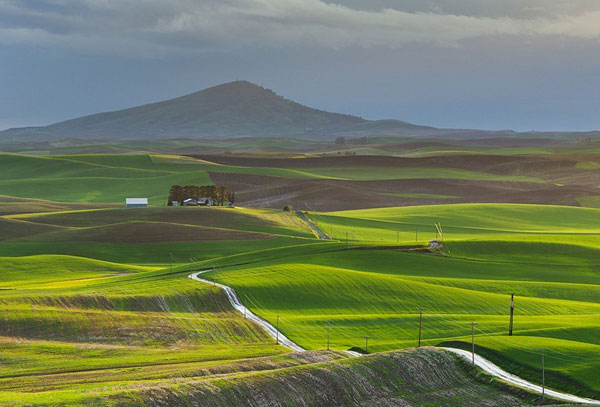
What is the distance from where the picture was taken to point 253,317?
212 ft

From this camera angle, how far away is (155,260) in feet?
330

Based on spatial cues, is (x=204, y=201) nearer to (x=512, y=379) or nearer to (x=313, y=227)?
(x=313, y=227)

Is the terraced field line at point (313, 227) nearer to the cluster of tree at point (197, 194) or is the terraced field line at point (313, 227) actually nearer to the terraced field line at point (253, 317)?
the cluster of tree at point (197, 194)

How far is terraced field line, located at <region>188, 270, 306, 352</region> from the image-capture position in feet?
184

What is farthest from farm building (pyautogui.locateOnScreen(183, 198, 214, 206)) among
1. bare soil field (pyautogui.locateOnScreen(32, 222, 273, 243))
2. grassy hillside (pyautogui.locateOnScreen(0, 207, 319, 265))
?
bare soil field (pyautogui.locateOnScreen(32, 222, 273, 243))

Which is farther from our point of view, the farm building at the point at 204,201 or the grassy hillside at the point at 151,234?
the farm building at the point at 204,201

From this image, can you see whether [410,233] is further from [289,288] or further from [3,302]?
[3,302]

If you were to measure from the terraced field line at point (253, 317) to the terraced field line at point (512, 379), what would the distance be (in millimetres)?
Answer: 11536

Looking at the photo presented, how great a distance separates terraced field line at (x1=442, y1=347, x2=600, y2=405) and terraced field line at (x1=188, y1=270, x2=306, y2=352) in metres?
11.5

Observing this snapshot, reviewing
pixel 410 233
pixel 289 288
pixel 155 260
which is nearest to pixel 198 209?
pixel 155 260

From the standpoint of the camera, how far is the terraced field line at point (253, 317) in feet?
184

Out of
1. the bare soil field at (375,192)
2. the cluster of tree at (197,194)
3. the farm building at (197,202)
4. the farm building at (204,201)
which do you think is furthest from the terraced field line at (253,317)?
the bare soil field at (375,192)

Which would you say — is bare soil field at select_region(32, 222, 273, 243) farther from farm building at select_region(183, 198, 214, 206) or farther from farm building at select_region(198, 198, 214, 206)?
farm building at select_region(198, 198, 214, 206)

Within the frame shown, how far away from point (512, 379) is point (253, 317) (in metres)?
25.2
